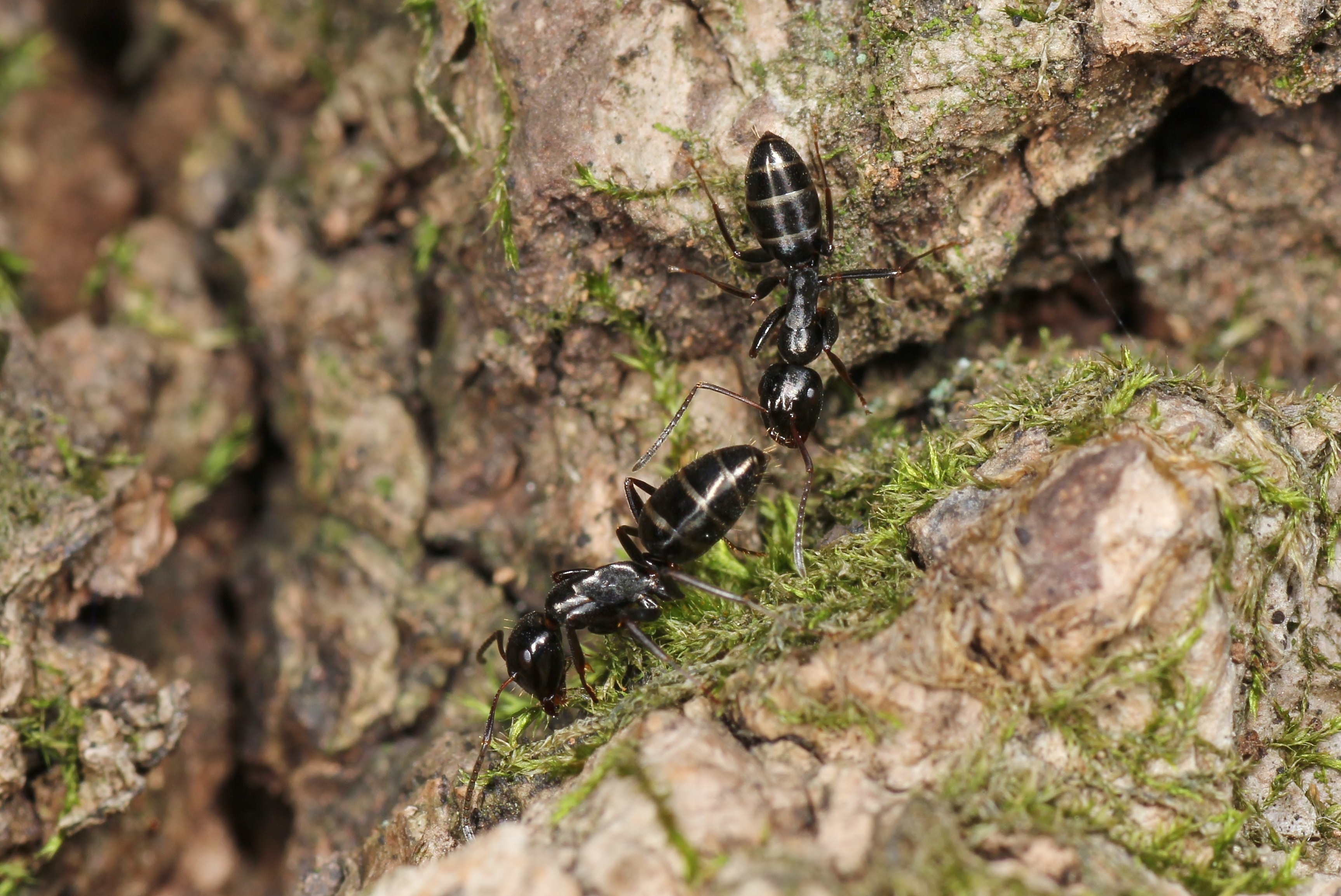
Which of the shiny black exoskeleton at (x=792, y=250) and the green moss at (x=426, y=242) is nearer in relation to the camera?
the shiny black exoskeleton at (x=792, y=250)

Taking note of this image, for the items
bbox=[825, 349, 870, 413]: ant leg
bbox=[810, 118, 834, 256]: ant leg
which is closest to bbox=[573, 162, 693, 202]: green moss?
bbox=[810, 118, 834, 256]: ant leg

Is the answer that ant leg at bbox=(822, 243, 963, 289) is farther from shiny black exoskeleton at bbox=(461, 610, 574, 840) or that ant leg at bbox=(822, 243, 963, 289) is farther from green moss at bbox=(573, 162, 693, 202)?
shiny black exoskeleton at bbox=(461, 610, 574, 840)

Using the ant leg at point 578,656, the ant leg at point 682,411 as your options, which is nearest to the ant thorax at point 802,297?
the ant leg at point 682,411

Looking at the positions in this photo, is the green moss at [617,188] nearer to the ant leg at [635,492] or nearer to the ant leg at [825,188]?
the ant leg at [825,188]

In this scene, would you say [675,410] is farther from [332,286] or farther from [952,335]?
[332,286]

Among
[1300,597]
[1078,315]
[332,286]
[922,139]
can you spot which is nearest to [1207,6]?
[922,139]

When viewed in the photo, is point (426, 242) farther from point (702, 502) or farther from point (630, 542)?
point (702, 502)

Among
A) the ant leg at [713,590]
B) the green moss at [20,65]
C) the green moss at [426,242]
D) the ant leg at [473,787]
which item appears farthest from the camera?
the green moss at [20,65]

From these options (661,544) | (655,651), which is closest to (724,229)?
(661,544)
